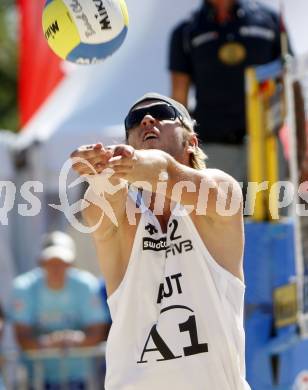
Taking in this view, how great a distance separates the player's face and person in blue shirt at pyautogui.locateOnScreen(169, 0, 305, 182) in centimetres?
314

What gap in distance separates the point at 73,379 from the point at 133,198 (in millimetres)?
4099

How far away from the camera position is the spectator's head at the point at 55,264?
7.83m

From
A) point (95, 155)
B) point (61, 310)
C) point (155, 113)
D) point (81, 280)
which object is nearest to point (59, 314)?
point (61, 310)

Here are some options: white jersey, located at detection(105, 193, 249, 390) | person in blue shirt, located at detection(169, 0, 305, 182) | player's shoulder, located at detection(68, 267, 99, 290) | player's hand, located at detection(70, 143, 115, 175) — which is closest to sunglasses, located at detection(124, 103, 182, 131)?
white jersey, located at detection(105, 193, 249, 390)

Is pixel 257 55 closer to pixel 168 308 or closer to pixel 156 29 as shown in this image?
pixel 156 29

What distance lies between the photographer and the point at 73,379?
775 centimetres

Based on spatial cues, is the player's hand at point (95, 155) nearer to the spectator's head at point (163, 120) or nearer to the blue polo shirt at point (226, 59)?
the spectator's head at point (163, 120)

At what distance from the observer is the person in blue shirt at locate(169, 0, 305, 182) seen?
7.10 m

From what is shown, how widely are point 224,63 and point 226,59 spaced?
0.04 metres

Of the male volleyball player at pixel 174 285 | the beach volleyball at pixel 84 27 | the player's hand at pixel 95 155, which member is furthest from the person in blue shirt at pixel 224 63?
the player's hand at pixel 95 155

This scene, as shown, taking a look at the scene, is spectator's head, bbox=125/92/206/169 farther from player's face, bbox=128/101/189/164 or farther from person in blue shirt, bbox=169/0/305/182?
person in blue shirt, bbox=169/0/305/182

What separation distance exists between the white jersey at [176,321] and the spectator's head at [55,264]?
4085 millimetres

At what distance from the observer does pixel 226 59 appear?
23.5ft

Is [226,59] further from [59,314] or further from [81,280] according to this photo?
[59,314]
